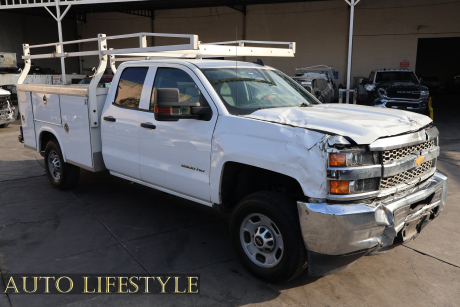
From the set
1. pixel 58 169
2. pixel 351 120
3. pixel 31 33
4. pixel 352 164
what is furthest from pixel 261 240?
pixel 31 33

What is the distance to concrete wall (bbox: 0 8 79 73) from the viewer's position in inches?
1040

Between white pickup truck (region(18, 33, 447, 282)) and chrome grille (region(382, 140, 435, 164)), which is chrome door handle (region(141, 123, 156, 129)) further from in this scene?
chrome grille (region(382, 140, 435, 164))

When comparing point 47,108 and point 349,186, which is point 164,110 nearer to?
point 349,186

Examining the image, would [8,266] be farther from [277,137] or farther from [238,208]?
[277,137]

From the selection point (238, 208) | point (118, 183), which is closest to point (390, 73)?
point (118, 183)

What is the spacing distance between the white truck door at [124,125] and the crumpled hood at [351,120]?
5.41ft

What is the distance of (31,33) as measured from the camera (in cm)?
2855

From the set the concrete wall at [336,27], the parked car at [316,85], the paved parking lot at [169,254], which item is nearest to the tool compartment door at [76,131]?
the paved parking lot at [169,254]

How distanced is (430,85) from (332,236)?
30.5 metres

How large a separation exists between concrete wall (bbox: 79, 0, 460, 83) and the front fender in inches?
667

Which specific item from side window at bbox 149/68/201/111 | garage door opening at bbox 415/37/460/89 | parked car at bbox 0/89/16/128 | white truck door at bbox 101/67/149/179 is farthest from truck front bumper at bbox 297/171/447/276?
garage door opening at bbox 415/37/460/89

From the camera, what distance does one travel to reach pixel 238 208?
3.51 metres

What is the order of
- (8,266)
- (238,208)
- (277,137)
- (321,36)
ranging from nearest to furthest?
(277,137) < (238,208) < (8,266) < (321,36)

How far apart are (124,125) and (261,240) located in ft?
7.59
